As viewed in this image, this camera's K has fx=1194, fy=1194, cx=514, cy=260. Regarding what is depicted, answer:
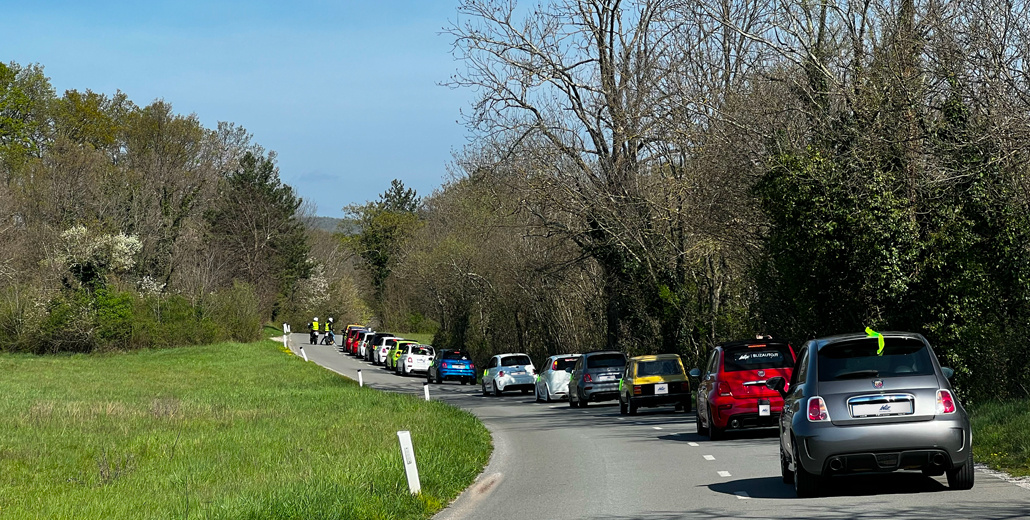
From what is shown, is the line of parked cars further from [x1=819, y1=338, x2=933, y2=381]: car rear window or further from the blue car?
the blue car

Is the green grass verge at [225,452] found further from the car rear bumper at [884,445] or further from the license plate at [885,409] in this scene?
the license plate at [885,409]

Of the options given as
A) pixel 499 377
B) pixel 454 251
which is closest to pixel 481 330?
pixel 454 251

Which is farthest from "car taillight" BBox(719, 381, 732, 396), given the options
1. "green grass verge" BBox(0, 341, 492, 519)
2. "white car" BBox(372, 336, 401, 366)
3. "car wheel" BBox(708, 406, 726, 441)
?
"white car" BBox(372, 336, 401, 366)

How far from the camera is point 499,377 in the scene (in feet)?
134

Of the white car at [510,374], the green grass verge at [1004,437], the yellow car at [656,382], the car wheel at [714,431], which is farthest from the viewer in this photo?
the white car at [510,374]

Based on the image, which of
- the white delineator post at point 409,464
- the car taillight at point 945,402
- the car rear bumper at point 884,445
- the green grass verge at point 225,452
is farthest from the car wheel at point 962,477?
the white delineator post at point 409,464

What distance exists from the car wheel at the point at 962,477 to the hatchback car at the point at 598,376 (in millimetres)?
19839

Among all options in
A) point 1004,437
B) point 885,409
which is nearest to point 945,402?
point 885,409

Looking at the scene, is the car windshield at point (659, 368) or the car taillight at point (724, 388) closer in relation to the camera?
the car taillight at point (724, 388)

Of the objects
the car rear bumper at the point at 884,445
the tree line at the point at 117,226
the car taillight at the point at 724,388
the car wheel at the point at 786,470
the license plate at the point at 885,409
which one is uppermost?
the tree line at the point at 117,226

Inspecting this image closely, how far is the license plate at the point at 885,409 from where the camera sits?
36.7 ft

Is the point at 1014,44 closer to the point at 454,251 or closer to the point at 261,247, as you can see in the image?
the point at 454,251

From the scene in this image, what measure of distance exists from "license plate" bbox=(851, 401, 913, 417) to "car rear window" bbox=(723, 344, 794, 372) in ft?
28.0

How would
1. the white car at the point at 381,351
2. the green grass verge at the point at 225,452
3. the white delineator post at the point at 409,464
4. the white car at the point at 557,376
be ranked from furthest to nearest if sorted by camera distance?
the white car at the point at 381,351
the white car at the point at 557,376
the white delineator post at the point at 409,464
the green grass verge at the point at 225,452
